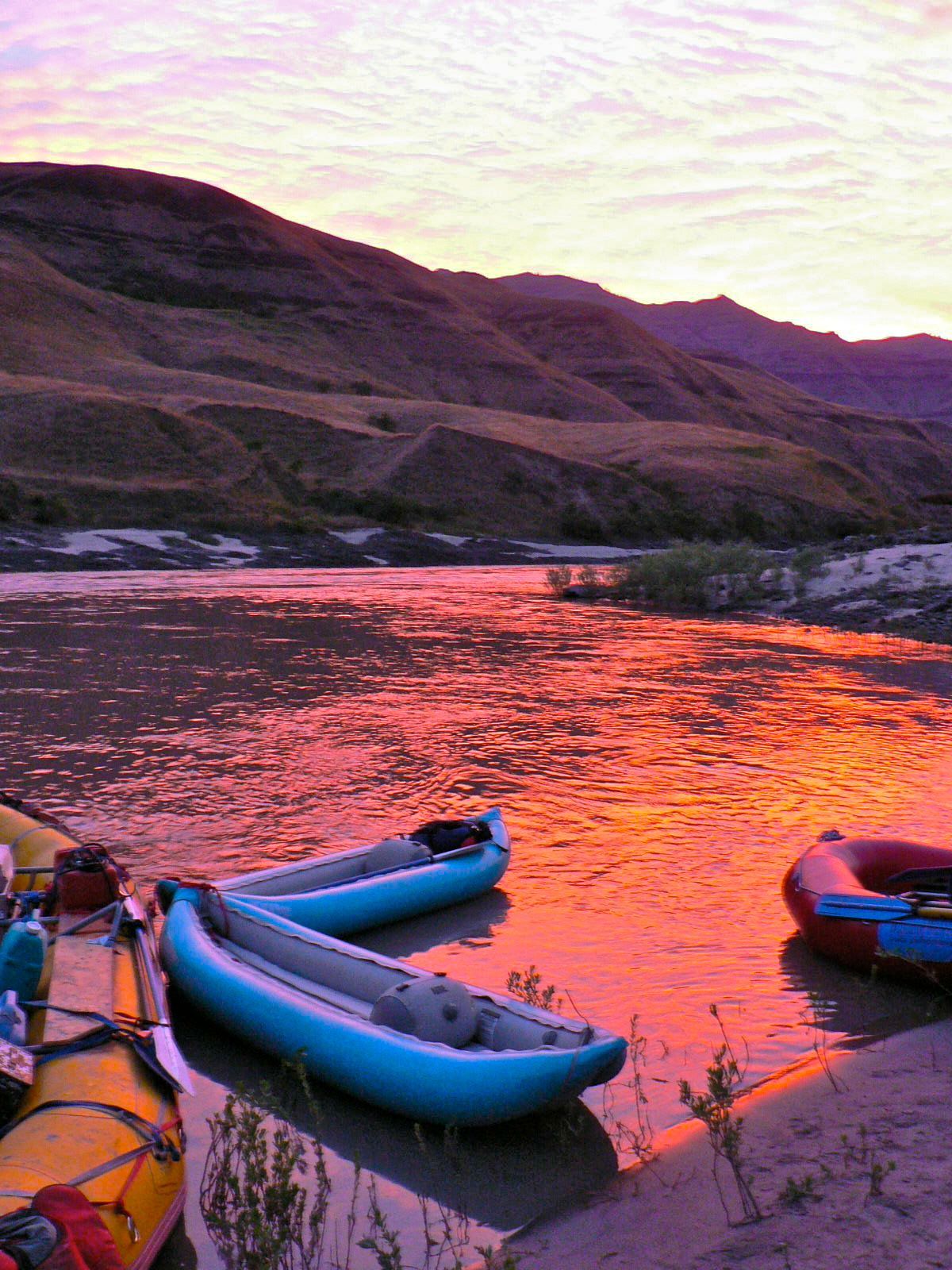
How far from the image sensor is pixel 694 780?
34.4 ft

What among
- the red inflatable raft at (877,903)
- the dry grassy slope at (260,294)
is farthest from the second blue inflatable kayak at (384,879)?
the dry grassy slope at (260,294)

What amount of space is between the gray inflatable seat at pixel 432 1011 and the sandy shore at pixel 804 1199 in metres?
0.86

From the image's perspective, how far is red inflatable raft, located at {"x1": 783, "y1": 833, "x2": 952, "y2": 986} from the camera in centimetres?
563

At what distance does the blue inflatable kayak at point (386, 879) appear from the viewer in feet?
21.5

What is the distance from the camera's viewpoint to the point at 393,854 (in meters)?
7.17

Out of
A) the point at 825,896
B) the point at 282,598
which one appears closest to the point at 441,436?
the point at 282,598

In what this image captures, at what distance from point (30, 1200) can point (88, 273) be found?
117 m

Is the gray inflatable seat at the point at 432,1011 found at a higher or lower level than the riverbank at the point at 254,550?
lower

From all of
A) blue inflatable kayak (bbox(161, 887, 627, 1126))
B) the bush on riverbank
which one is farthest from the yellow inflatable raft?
the bush on riverbank

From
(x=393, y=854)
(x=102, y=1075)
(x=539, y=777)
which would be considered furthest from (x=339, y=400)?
(x=102, y=1075)

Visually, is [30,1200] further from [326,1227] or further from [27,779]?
[27,779]

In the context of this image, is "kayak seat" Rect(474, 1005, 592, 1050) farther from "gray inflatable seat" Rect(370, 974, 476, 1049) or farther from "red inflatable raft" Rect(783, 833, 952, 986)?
"red inflatable raft" Rect(783, 833, 952, 986)

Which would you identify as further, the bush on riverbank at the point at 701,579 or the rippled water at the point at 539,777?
the bush on riverbank at the point at 701,579

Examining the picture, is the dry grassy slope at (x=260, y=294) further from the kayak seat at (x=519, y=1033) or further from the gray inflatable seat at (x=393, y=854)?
the kayak seat at (x=519, y=1033)
